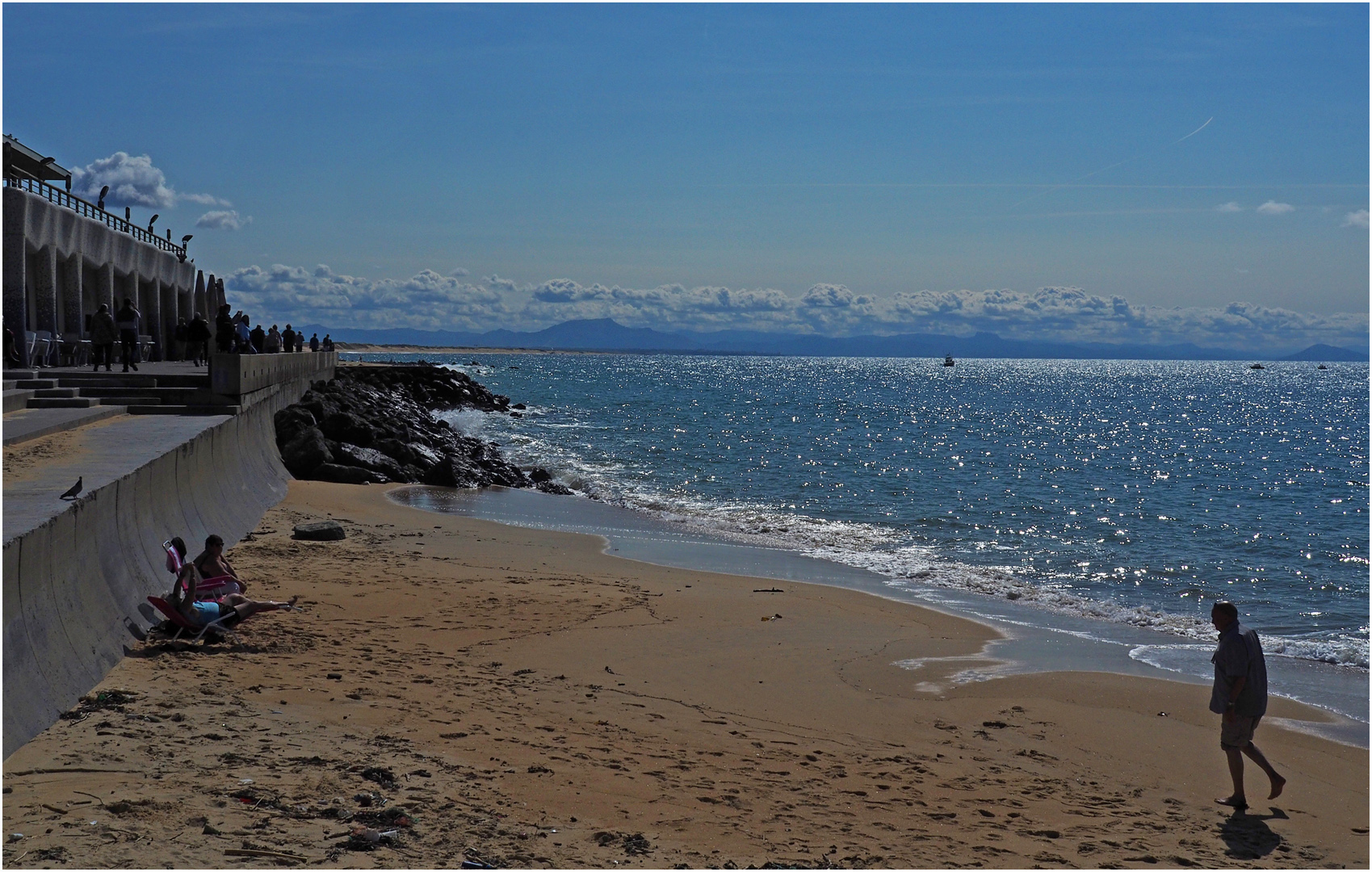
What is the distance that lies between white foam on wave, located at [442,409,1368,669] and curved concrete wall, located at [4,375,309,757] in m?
9.51

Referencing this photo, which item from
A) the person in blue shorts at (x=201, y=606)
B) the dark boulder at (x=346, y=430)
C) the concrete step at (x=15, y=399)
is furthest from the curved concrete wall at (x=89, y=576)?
the dark boulder at (x=346, y=430)

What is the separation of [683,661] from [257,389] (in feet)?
45.0

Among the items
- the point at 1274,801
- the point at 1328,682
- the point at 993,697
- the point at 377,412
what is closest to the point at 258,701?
the point at 993,697

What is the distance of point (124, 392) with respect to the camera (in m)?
17.8

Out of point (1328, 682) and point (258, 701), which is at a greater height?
point (258, 701)

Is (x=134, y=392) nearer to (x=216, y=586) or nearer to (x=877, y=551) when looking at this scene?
(x=216, y=586)

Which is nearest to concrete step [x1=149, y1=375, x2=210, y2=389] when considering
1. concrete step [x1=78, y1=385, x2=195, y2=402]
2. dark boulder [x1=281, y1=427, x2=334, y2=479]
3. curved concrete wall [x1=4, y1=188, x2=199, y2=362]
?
concrete step [x1=78, y1=385, x2=195, y2=402]

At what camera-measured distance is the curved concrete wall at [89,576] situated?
6426 millimetres

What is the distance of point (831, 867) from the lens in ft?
19.1

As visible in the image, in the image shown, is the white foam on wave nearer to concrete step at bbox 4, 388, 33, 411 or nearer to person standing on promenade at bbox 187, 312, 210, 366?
person standing on promenade at bbox 187, 312, 210, 366

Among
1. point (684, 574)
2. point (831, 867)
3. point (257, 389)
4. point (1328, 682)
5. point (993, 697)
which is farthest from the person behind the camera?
point (257, 389)

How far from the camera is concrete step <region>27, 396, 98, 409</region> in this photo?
1602 cm

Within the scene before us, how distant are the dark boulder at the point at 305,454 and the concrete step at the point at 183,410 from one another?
175 inches

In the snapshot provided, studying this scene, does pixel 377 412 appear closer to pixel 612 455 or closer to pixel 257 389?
pixel 612 455
